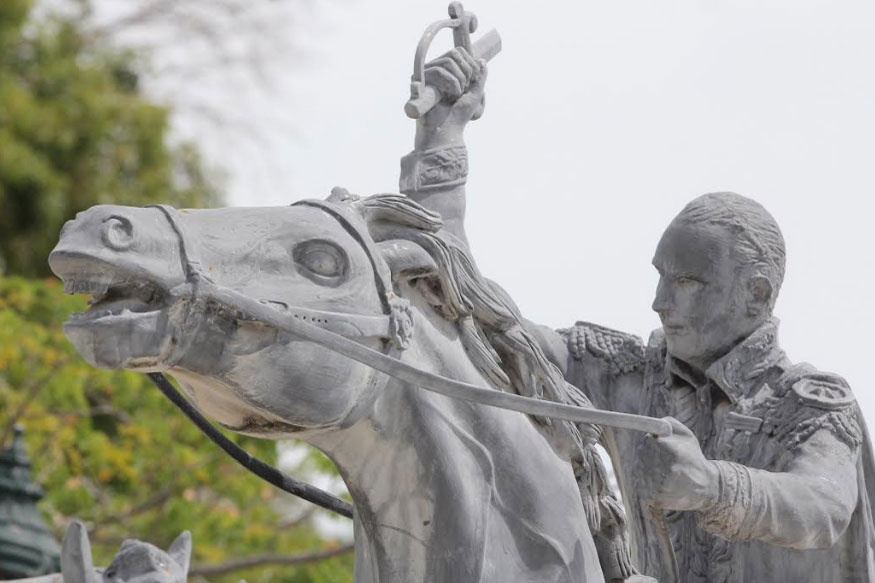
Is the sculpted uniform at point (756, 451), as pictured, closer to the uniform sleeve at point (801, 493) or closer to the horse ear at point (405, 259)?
the uniform sleeve at point (801, 493)

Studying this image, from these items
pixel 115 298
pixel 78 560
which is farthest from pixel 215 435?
pixel 78 560

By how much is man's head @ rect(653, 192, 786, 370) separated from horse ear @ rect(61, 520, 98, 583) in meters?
2.43

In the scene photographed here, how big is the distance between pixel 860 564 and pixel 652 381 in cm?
73

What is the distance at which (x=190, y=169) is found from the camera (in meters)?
23.8

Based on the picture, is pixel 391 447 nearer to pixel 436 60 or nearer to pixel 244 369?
pixel 244 369

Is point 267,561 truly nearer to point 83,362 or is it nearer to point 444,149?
point 83,362

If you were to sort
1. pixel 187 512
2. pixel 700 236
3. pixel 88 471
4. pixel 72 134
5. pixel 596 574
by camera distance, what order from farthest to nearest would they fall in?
pixel 72 134, pixel 88 471, pixel 187 512, pixel 700 236, pixel 596 574

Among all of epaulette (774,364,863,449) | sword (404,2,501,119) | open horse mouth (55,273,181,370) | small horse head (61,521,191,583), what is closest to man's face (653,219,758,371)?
epaulette (774,364,863,449)

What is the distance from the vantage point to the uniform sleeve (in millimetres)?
4789

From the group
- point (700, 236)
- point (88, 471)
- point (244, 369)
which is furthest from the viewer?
point (88, 471)

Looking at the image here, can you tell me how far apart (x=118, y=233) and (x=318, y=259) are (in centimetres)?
48

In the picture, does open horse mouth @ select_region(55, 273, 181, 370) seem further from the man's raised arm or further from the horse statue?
the man's raised arm

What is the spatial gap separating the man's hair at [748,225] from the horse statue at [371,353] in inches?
27.1

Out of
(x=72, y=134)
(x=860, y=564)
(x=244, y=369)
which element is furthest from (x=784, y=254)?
(x=72, y=134)
